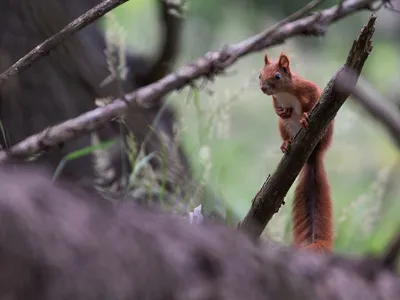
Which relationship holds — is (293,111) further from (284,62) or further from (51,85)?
(51,85)

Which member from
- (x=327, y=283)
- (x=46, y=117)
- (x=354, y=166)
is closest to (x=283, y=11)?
(x=46, y=117)

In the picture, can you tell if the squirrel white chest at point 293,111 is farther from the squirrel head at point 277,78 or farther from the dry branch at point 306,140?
the dry branch at point 306,140

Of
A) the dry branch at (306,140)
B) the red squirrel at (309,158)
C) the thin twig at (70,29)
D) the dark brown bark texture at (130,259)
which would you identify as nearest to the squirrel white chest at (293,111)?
the red squirrel at (309,158)

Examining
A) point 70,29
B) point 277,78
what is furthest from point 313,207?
point 70,29

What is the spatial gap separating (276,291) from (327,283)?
0.06 meters

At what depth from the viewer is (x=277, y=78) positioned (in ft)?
4.24

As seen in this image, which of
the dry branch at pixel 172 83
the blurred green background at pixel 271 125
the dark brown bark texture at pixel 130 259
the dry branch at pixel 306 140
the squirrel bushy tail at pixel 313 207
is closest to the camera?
the dark brown bark texture at pixel 130 259

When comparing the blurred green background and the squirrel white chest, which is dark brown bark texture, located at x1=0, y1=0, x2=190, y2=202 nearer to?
the blurred green background

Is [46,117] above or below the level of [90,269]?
above

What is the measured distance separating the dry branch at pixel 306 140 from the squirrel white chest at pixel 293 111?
254 mm

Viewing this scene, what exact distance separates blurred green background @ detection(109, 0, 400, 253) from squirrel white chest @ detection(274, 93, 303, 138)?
0.46 feet

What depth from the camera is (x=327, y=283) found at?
22.9 inches

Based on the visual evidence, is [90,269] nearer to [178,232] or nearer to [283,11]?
[178,232]

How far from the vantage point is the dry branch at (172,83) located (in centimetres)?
112
